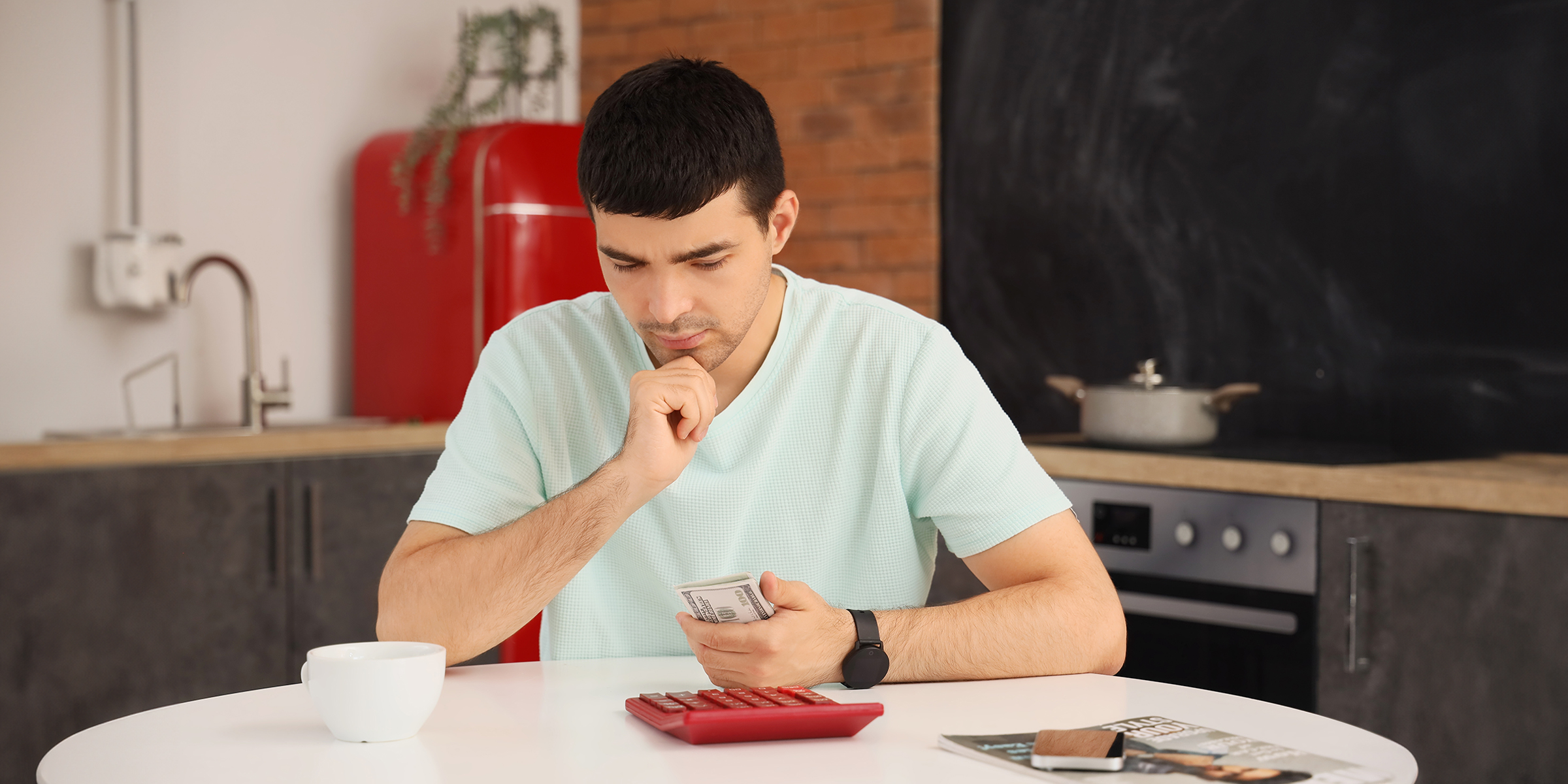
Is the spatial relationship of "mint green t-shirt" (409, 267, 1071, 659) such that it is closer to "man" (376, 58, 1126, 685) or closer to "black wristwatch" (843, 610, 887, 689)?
"man" (376, 58, 1126, 685)

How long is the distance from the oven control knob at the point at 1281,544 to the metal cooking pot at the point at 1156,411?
33 cm

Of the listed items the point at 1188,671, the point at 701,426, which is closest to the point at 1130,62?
the point at 1188,671

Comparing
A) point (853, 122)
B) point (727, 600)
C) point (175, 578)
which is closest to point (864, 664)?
point (727, 600)

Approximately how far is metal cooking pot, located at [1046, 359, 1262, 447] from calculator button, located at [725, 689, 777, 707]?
1.70m

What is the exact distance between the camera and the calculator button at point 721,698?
108 cm

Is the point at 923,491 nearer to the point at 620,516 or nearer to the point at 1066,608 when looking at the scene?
the point at 1066,608

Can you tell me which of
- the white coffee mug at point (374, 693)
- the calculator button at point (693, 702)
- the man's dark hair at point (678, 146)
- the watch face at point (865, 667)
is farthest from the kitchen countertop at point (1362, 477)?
the white coffee mug at point (374, 693)

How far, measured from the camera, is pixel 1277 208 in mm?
2916

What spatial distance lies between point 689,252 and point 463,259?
1.86 m

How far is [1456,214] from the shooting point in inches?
106

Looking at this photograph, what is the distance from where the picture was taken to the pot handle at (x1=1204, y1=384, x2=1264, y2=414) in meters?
2.60

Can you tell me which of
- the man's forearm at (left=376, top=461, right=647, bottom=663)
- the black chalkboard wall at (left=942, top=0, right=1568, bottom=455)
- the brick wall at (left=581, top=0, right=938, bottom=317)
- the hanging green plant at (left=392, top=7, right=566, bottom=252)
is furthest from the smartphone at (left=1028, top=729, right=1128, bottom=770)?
the hanging green plant at (left=392, top=7, right=566, bottom=252)

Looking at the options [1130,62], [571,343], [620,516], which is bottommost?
[620,516]

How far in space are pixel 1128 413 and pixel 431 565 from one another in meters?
1.62
